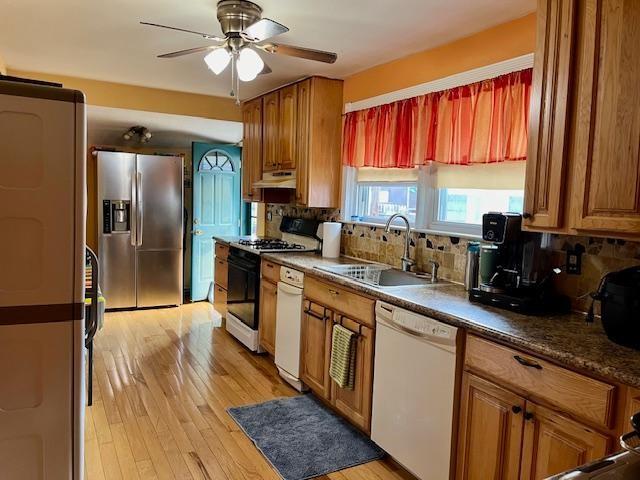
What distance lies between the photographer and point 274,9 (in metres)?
2.58

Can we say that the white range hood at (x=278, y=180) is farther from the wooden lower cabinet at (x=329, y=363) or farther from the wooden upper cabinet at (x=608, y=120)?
the wooden upper cabinet at (x=608, y=120)

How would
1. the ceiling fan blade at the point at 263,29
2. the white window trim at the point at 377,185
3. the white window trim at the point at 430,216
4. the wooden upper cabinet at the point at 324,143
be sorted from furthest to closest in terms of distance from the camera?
the wooden upper cabinet at the point at 324,143 < the white window trim at the point at 377,185 < the white window trim at the point at 430,216 < the ceiling fan blade at the point at 263,29

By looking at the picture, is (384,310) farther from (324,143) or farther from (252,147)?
(252,147)

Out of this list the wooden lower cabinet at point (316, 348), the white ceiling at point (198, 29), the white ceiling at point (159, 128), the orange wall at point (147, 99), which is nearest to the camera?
the white ceiling at point (198, 29)

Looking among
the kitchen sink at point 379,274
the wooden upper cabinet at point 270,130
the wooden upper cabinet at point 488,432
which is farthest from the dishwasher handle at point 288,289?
the wooden upper cabinet at point 488,432

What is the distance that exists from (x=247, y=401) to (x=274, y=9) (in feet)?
7.94

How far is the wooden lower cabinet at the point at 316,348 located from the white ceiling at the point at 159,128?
2.70 meters

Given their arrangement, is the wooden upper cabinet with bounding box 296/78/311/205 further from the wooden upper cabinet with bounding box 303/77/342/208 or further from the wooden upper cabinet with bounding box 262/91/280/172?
the wooden upper cabinet with bounding box 262/91/280/172

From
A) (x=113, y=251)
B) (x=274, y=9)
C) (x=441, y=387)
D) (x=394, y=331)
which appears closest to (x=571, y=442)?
(x=441, y=387)

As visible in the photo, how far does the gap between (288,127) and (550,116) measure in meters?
2.61

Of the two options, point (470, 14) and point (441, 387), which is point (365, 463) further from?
point (470, 14)

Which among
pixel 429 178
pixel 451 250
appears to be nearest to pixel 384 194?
pixel 429 178

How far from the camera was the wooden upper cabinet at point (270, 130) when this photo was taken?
14.5 ft

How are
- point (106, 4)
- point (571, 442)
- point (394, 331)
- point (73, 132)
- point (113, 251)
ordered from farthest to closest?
point (113, 251) < point (106, 4) < point (394, 331) < point (571, 442) < point (73, 132)
